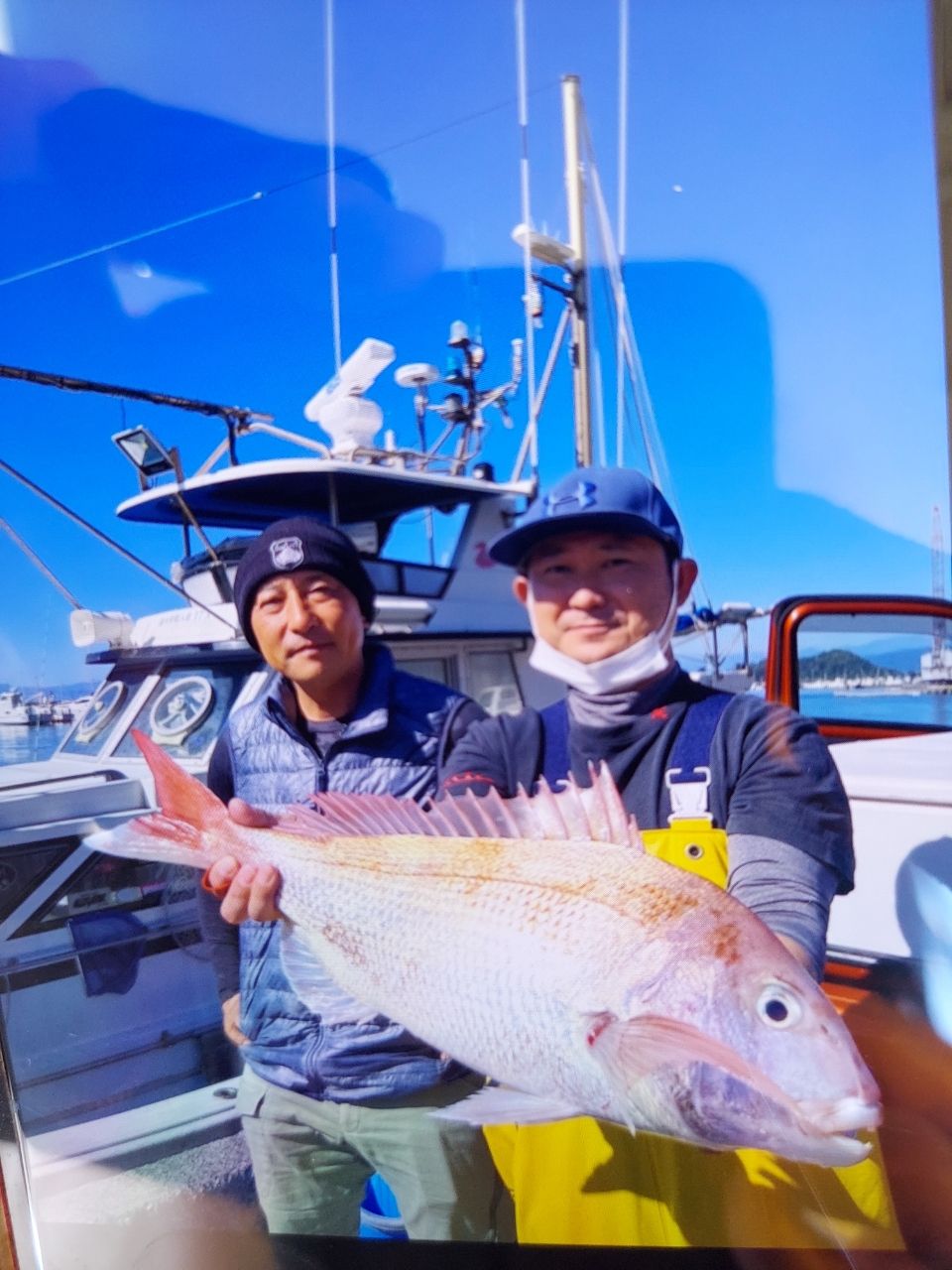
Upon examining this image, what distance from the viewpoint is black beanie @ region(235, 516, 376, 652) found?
1.15m

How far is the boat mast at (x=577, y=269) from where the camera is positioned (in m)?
1.13

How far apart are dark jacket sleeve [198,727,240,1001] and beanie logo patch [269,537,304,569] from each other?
0.30 meters

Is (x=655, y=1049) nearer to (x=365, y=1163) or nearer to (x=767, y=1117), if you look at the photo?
(x=767, y=1117)

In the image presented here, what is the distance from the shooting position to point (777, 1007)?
927mm

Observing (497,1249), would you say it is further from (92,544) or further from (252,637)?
(92,544)

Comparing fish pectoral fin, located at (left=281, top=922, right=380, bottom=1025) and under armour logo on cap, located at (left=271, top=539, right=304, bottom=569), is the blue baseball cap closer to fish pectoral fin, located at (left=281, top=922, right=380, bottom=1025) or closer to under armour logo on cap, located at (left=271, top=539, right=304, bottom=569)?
under armour logo on cap, located at (left=271, top=539, right=304, bottom=569)

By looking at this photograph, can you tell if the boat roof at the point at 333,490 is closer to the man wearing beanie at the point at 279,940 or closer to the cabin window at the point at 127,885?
the man wearing beanie at the point at 279,940

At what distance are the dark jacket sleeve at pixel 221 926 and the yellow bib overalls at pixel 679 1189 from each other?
0.47 m

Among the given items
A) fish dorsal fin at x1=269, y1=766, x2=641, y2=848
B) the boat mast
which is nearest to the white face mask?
fish dorsal fin at x1=269, y1=766, x2=641, y2=848

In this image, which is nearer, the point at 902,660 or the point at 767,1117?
the point at 767,1117

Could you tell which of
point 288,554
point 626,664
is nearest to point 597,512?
point 626,664

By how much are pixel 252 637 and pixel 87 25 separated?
3.29 ft

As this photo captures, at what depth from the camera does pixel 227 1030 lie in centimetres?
127

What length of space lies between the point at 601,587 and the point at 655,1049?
585mm
